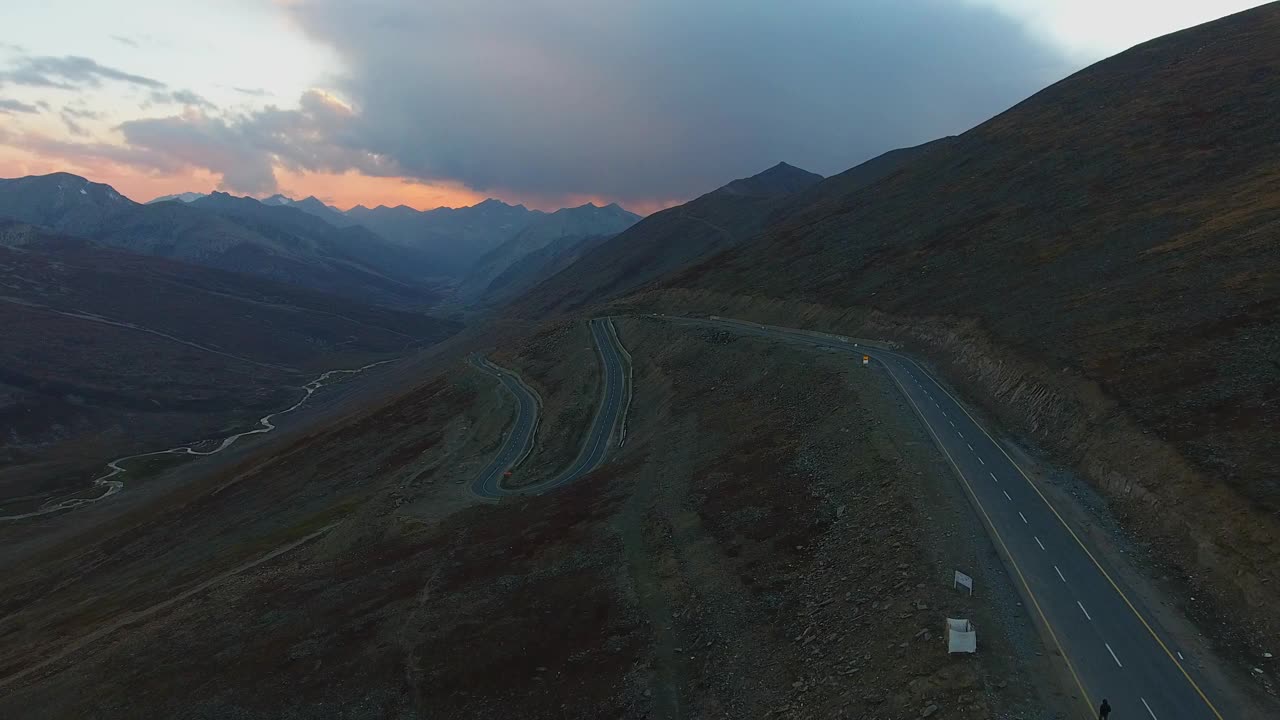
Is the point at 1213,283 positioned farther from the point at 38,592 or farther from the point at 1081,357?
the point at 38,592

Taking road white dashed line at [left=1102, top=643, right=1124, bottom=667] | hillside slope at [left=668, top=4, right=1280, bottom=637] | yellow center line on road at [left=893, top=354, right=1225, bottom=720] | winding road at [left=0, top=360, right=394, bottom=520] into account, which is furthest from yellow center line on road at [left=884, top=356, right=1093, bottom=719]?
winding road at [left=0, top=360, right=394, bottom=520]

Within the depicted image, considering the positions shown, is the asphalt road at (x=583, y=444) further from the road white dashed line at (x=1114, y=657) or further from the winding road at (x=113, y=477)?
the winding road at (x=113, y=477)

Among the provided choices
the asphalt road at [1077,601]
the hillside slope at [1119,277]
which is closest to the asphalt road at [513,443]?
the hillside slope at [1119,277]

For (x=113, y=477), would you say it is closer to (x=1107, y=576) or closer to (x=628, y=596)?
(x=628, y=596)

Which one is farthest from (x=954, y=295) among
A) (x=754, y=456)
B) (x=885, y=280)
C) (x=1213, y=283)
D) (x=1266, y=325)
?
(x=754, y=456)

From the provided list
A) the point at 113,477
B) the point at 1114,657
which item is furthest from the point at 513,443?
the point at 113,477

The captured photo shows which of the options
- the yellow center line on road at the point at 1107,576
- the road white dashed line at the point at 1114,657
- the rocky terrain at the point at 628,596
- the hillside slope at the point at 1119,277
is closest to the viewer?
the yellow center line on road at the point at 1107,576
